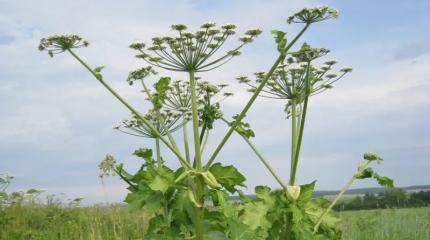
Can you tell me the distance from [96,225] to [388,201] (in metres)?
10.7

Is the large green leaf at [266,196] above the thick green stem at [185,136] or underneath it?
underneath

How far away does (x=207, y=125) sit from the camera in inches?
190

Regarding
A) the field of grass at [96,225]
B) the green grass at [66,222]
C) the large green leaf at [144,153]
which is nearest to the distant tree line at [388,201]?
the field of grass at [96,225]

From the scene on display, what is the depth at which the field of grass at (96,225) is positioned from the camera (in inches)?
393

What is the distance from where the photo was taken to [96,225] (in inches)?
415

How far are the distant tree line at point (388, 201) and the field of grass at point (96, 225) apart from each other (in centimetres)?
253

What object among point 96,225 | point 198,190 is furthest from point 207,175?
point 96,225

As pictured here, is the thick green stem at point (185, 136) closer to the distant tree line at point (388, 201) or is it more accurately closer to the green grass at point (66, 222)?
the green grass at point (66, 222)

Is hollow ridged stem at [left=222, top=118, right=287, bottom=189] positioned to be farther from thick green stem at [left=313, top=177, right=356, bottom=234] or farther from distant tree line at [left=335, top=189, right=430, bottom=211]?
distant tree line at [left=335, top=189, right=430, bottom=211]

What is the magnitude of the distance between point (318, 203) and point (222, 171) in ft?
4.27

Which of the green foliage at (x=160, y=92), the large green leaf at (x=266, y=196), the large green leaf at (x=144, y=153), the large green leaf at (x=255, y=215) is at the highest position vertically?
the green foliage at (x=160, y=92)

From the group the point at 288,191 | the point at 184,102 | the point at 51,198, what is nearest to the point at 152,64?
the point at 184,102

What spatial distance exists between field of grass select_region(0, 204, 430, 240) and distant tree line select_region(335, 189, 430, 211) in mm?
2535

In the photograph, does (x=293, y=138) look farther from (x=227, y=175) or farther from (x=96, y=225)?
(x=96, y=225)
